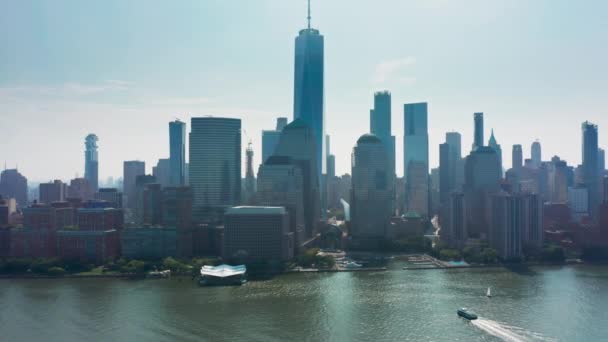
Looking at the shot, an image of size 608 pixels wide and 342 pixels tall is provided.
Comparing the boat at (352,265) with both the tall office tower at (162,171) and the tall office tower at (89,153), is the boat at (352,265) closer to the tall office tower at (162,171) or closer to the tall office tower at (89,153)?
the tall office tower at (162,171)

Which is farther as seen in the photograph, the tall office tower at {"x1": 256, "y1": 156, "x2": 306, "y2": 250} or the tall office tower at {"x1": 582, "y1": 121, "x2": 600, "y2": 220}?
the tall office tower at {"x1": 582, "y1": 121, "x2": 600, "y2": 220}

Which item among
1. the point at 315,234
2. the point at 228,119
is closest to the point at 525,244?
the point at 315,234

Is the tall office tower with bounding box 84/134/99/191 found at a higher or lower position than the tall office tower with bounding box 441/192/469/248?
higher

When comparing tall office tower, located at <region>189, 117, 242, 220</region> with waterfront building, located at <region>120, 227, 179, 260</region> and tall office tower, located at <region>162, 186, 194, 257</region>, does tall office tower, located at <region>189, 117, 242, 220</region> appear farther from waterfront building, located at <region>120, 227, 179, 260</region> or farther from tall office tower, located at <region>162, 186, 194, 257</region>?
waterfront building, located at <region>120, 227, 179, 260</region>

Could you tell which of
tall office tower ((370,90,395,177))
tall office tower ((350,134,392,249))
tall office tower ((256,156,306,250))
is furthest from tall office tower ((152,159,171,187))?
tall office tower ((350,134,392,249))

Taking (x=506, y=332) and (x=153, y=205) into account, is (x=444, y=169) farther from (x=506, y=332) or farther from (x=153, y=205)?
(x=506, y=332)

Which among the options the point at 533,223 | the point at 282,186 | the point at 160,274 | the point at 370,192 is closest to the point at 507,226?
the point at 533,223

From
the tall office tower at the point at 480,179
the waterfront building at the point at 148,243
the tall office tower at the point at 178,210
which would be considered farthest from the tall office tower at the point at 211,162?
the tall office tower at the point at 480,179
